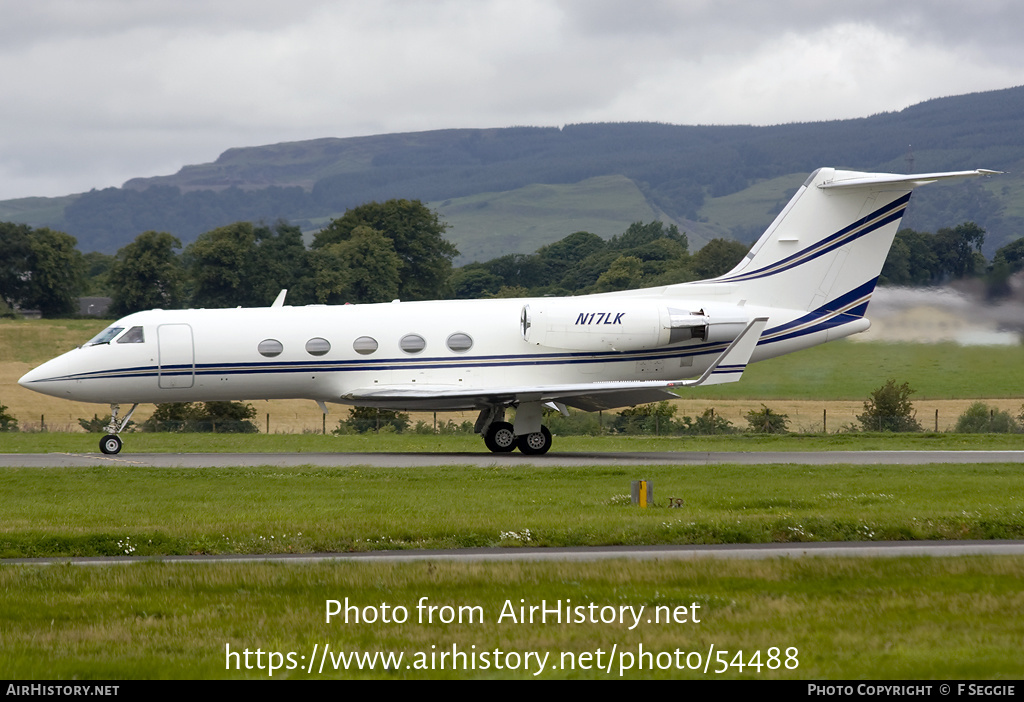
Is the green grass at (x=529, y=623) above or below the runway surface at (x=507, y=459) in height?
above

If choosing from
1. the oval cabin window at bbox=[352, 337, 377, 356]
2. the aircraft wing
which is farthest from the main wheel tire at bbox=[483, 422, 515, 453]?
the oval cabin window at bbox=[352, 337, 377, 356]

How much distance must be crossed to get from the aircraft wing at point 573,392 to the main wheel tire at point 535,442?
1.07 meters

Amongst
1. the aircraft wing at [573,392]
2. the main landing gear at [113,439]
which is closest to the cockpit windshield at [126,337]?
the main landing gear at [113,439]

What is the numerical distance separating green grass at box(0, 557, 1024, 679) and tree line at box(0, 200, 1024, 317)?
5047 centimetres

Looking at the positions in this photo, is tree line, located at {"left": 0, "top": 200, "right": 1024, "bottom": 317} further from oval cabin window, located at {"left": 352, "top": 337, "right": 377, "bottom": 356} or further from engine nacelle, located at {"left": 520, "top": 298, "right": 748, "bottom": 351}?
oval cabin window, located at {"left": 352, "top": 337, "right": 377, "bottom": 356}

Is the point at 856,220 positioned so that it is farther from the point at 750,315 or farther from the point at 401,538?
the point at 401,538

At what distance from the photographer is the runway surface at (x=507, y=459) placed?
2677 cm

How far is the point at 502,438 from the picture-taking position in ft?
Result: 98.1

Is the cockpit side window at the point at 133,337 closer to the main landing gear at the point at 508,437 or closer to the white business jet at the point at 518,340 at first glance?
the white business jet at the point at 518,340

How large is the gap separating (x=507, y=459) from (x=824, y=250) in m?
10.0

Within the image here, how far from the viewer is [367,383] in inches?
1137

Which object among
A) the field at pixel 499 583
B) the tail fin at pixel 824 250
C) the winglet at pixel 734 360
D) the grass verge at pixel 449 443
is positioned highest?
the tail fin at pixel 824 250
